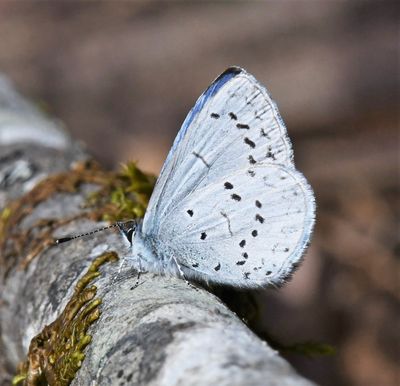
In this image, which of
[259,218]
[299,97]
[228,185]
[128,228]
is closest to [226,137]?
[228,185]

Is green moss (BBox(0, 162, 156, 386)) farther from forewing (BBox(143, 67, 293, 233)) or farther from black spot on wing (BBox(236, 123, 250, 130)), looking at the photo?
black spot on wing (BBox(236, 123, 250, 130))

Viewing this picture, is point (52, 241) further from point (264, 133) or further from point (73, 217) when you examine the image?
point (264, 133)

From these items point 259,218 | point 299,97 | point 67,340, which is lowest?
point 299,97

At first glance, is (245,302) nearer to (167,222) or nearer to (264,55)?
(167,222)

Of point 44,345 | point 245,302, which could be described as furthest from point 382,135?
point 44,345

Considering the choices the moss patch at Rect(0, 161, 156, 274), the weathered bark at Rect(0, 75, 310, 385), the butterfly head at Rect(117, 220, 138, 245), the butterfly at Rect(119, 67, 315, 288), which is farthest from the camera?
the moss patch at Rect(0, 161, 156, 274)

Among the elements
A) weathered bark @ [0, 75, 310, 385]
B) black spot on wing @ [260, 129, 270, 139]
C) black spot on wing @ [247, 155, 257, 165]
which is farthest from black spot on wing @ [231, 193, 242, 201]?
weathered bark @ [0, 75, 310, 385]
